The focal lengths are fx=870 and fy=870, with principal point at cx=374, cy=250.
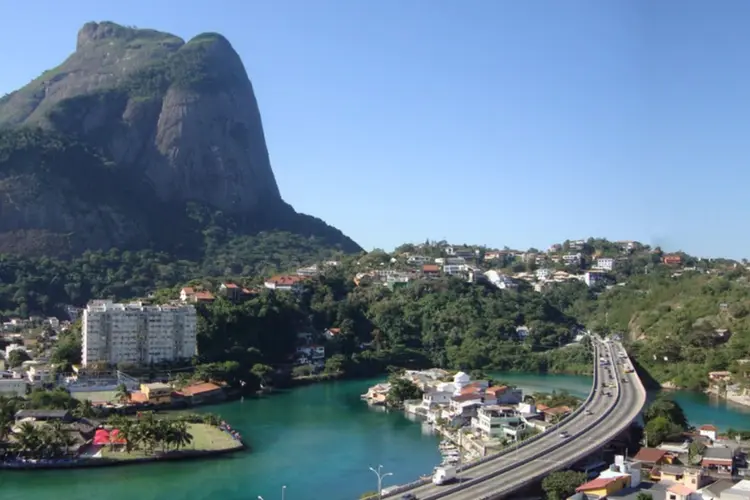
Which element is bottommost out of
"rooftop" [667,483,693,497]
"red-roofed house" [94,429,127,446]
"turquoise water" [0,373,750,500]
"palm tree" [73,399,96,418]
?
"turquoise water" [0,373,750,500]

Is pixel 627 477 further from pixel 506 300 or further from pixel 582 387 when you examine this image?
pixel 506 300

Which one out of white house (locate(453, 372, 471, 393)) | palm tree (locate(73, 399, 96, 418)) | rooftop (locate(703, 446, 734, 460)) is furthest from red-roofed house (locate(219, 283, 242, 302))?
rooftop (locate(703, 446, 734, 460))

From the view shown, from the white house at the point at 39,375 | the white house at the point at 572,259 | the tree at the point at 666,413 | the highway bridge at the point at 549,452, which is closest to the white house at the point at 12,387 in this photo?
the white house at the point at 39,375

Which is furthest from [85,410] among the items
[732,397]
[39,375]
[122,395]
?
[732,397]

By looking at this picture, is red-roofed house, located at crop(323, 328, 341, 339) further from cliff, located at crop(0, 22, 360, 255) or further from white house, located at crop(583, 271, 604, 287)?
cliff, located at crop(0, 22, 360, 255)

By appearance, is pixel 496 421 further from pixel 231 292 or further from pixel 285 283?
pixel 285 283

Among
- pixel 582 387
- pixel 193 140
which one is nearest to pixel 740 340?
pixel 582 387
